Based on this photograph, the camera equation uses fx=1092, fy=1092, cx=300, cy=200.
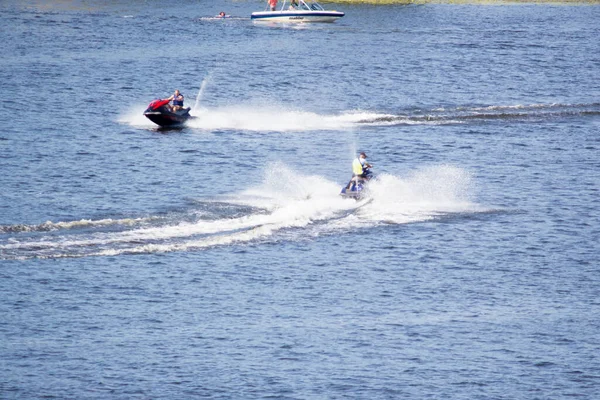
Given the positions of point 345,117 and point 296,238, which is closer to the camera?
point 296,238

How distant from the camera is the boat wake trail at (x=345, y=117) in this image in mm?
78625

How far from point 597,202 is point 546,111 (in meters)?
28.6

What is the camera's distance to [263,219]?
51.8m

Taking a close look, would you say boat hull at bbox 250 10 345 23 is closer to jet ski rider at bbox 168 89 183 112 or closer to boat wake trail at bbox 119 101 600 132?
boat wake trail at bbox 119 101 600 132

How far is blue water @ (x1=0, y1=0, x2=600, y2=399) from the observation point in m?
37.8

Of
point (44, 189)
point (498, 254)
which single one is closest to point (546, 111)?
point (498, 254)

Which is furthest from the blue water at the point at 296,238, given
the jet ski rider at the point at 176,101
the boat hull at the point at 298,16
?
the boat hull at the point at 298,16

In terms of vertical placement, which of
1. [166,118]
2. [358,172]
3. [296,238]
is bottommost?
[296,238]

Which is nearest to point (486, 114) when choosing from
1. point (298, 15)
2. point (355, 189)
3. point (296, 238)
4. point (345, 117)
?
point (345, 117)

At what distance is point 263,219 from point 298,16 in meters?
90.9

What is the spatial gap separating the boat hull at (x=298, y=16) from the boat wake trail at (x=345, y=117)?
178 ft

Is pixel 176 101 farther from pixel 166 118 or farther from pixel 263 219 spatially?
pixel 263 219

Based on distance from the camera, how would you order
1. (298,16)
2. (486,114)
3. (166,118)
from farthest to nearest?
(298,16)
(486,114)
(166,118)

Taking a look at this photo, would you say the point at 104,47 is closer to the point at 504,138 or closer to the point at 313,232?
the point at 504,138
